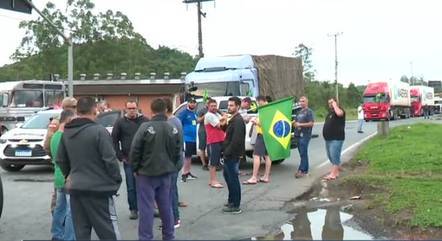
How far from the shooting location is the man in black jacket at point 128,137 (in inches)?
354

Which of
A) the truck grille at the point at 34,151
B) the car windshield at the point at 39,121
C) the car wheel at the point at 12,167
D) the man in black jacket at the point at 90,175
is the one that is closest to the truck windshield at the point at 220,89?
the car windshield at the point at 39,121

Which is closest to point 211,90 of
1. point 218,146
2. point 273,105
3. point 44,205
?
point 273,105

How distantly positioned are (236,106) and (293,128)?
5096mm

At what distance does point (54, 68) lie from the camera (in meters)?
54.0

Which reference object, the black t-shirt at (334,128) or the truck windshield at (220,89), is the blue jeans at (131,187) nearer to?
the black t-shirt at (334,128)

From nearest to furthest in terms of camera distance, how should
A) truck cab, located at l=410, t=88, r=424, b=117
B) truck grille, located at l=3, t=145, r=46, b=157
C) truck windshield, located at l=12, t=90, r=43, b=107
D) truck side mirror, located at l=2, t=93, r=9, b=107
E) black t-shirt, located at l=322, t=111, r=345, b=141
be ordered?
black t-shirt, located at l=322, t=111, r=345, b=141 < truck grille, located at l=3, t=145, r=46, b=157 < truck side mirror, located at l=2, t=93, r=9, b=107 < truck windshield, located at l=12, t=90, r=43, b=107 < truck cab, located at l=410, t=88, r=424, b=117

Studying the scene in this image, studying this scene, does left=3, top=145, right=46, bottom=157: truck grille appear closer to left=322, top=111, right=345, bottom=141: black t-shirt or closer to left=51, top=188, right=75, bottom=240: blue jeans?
left=322, top=111, right=345, bottom=141: black t-shirt

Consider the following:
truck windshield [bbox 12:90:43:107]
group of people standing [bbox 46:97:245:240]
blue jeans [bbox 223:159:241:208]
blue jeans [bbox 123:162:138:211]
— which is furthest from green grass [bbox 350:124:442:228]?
truck windshield [bbox 12:90:43:107]

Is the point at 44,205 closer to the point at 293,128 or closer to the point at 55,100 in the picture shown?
the point at 293,128

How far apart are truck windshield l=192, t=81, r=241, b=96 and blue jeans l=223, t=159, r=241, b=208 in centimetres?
1235

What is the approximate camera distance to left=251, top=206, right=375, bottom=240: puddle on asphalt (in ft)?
25.2

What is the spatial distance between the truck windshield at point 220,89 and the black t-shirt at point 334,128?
956cm

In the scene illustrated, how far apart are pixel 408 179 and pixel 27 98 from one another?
18.2 m

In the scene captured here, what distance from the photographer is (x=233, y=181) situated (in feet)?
31.0
